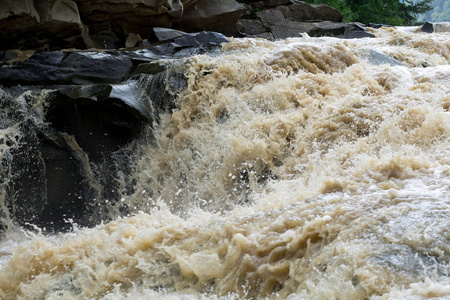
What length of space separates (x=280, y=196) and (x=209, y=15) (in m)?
9.30

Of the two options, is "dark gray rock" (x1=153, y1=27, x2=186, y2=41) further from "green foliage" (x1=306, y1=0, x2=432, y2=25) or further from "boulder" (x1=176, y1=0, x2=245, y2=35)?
"green foliage" (x1=306, y1=0, x2=432, y2=25)

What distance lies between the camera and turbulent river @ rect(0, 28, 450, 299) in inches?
102

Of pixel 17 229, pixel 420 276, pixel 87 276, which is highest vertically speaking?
pixel 420 276

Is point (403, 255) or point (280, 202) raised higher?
point (403, 255)

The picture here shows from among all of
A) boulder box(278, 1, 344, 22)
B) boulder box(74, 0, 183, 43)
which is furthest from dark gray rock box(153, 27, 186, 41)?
boulder box(278, 1, 344, 22)

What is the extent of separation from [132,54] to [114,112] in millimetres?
2165

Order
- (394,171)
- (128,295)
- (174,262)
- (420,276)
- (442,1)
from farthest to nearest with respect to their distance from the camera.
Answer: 1. (442,1)
2. (394,171)
3. (174,262)
4. (128,295)
5. (420,276)

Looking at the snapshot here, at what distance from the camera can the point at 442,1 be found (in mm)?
55219

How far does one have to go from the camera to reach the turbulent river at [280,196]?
2.59 metres

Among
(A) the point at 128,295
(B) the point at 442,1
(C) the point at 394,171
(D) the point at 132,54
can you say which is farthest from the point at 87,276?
(B) the point at 442,1

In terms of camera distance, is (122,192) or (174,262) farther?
(122,192)

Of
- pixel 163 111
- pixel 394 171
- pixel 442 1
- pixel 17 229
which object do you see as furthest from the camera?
pixel 442 1

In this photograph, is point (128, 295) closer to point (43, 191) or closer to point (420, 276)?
point (420, 276)

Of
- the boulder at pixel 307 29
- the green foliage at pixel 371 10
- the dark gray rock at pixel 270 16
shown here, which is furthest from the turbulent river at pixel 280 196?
the green foliage at pixel 371 10
